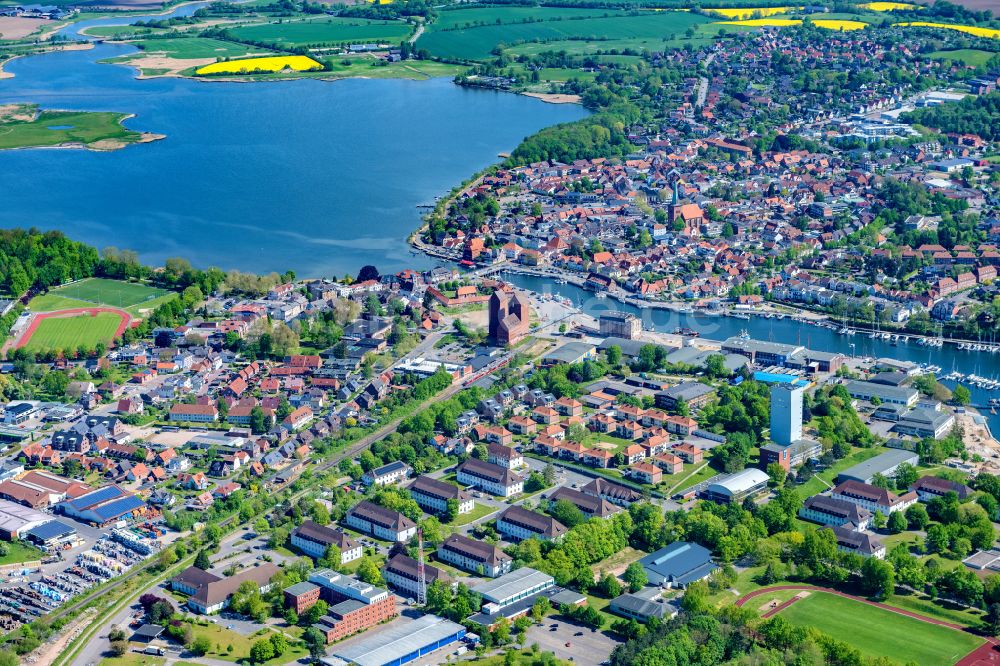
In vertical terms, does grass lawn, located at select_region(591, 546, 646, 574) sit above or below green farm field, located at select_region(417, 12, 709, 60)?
below

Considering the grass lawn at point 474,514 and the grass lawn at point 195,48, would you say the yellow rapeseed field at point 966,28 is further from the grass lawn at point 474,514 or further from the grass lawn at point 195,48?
the grass lawn at point 474,514

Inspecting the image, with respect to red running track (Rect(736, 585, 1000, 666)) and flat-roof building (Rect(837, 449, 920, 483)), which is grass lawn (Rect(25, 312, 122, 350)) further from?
red running track (Rect(736, 585, 1000, 666))

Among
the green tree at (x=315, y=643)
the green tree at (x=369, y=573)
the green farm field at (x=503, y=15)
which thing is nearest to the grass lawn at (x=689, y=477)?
the green tree at (x=369, y=573)

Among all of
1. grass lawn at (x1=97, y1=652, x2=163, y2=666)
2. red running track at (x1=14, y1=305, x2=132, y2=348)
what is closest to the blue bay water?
red running track at (x1=14, y1=305, x2=132, y2=348)

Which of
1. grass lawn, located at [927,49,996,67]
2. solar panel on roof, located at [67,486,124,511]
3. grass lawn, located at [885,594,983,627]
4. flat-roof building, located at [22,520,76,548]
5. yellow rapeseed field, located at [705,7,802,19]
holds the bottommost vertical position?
grass lawn, located at [885,594,983,627]

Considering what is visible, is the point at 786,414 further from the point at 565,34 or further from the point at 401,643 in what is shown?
the point at 565,34
